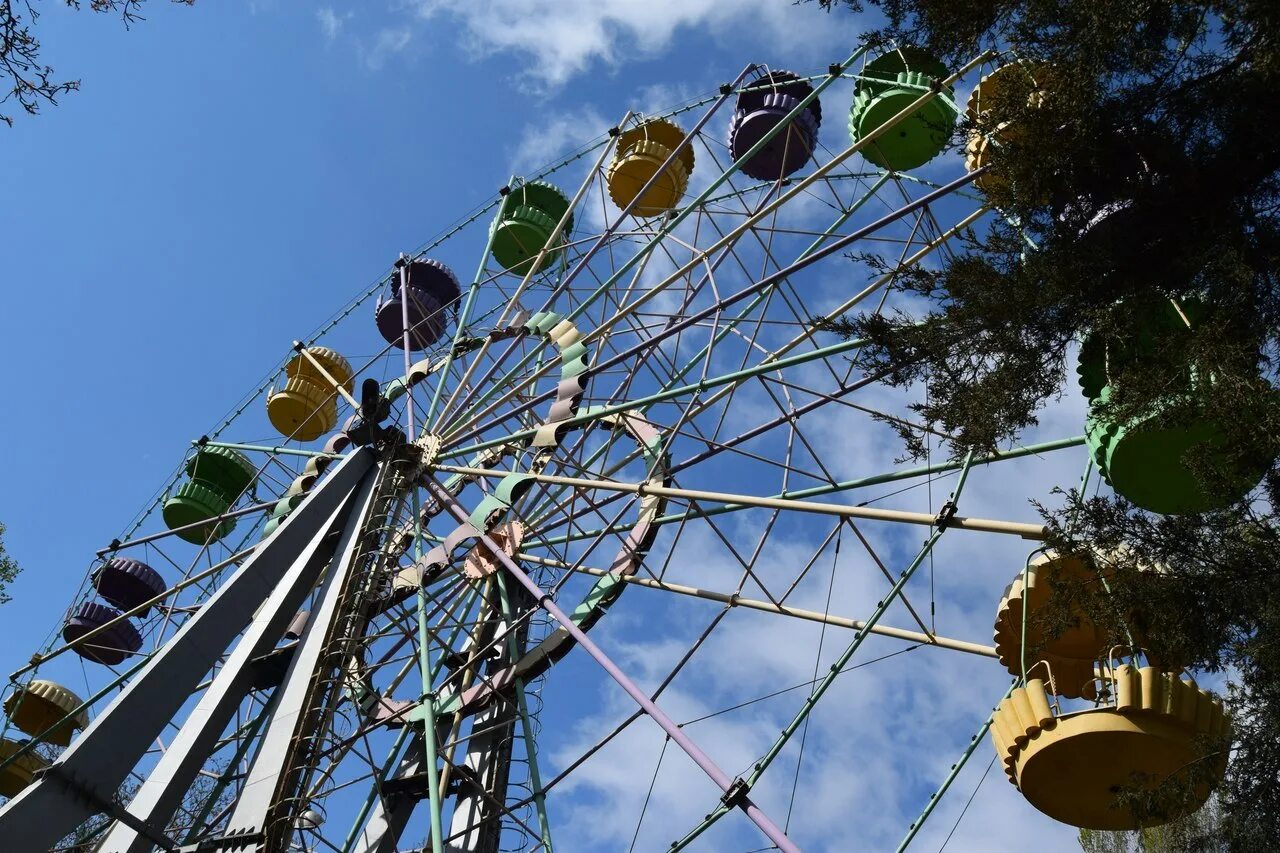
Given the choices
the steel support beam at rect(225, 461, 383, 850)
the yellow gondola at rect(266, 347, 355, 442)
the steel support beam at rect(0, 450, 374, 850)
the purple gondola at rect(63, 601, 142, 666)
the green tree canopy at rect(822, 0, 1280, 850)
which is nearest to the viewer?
the green tree canopy at rect(822, 0, 1280, 850)

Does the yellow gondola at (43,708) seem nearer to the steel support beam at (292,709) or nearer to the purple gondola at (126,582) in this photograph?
the purple gondola at (126,582)

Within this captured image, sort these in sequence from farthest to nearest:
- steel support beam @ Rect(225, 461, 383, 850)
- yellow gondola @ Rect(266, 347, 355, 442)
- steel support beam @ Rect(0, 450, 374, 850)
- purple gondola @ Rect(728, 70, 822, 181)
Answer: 1. yellow gondola @ Rect(266, 347, 355, 442)
2. purple gondola @ Rect(728, 70, 822, 181)
3. steel support beam @ Rect(225, 461, 383, 850)
4. steel support beam @ Rect(0, 450, 374, 850)

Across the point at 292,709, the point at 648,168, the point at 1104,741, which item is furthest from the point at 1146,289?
the point at 648,168

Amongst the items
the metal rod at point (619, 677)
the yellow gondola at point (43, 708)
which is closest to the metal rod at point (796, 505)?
the metal rod at point (619, 677)

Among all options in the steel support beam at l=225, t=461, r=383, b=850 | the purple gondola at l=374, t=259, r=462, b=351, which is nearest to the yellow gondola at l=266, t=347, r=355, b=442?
the purple gondola at l=374, t=259, r=462, b=351

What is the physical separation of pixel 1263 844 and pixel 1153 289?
2.90 meters

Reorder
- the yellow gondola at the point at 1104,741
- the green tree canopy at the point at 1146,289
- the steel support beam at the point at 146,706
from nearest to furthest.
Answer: the green tree canopy at the point at 1146,289
the yellow gondola at the point at 1104,741
the steel support beam at the point at 146,706

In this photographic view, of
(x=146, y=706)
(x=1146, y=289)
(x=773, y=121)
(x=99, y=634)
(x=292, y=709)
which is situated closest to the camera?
(x=1146, y=289)

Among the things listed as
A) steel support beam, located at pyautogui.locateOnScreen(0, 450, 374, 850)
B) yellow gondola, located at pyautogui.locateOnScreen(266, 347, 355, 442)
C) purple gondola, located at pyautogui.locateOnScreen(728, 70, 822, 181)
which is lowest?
steel support beam, located at pyautogui.locateOnScreen(0, 450, 374, 850)

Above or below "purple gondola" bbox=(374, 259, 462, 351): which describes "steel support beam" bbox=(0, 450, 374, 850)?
below

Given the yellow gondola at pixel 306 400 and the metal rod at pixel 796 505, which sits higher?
the yellow gondola at pixel 306 400

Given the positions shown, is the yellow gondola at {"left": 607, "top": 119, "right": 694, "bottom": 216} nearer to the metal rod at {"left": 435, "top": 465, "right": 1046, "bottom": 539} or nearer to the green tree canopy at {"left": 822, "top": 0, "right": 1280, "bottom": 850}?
the metal rod at {"left": 435, "top": 465, "right": 1046, "bottom": 539}

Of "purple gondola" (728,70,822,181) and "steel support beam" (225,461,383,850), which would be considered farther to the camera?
"purple gondola" (728,70,822,181)

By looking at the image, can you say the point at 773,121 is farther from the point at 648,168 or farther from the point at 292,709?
the point at 292,709
